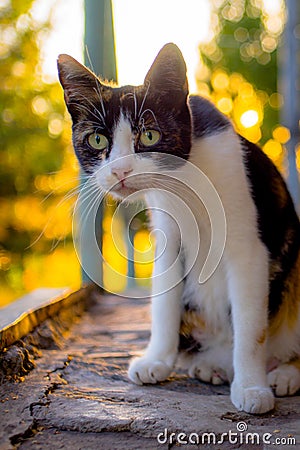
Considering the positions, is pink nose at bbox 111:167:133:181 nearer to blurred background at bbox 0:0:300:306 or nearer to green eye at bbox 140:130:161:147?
green eye at bbox 140:130:161:147

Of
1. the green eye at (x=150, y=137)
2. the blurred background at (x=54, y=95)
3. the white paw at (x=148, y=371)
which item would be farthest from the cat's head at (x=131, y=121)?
the blurred background at (x=54, y=95)

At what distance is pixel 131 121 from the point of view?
1128mm

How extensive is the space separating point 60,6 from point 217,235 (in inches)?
70.3

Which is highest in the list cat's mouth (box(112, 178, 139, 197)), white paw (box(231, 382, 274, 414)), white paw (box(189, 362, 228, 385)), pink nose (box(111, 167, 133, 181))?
pink nose (box(111, 167, 133, 181))

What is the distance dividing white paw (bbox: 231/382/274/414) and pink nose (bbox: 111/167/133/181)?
1.62 ft

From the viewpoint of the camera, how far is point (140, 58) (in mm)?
1283

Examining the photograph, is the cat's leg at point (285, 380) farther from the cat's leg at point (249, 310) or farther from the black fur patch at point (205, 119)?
the black fur patch at point (205, 119)

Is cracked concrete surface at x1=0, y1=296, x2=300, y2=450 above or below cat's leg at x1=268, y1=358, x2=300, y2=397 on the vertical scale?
above

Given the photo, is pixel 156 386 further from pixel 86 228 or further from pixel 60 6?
pixel 60 6

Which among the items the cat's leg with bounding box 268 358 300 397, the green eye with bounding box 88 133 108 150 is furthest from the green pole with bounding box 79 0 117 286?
the cat's leg with bounding box 268 358 300 397

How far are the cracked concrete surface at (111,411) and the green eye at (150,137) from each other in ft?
1.73

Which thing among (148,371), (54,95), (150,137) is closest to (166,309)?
(148,371)

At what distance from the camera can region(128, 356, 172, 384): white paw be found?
125cm

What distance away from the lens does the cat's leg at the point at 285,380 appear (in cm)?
118
